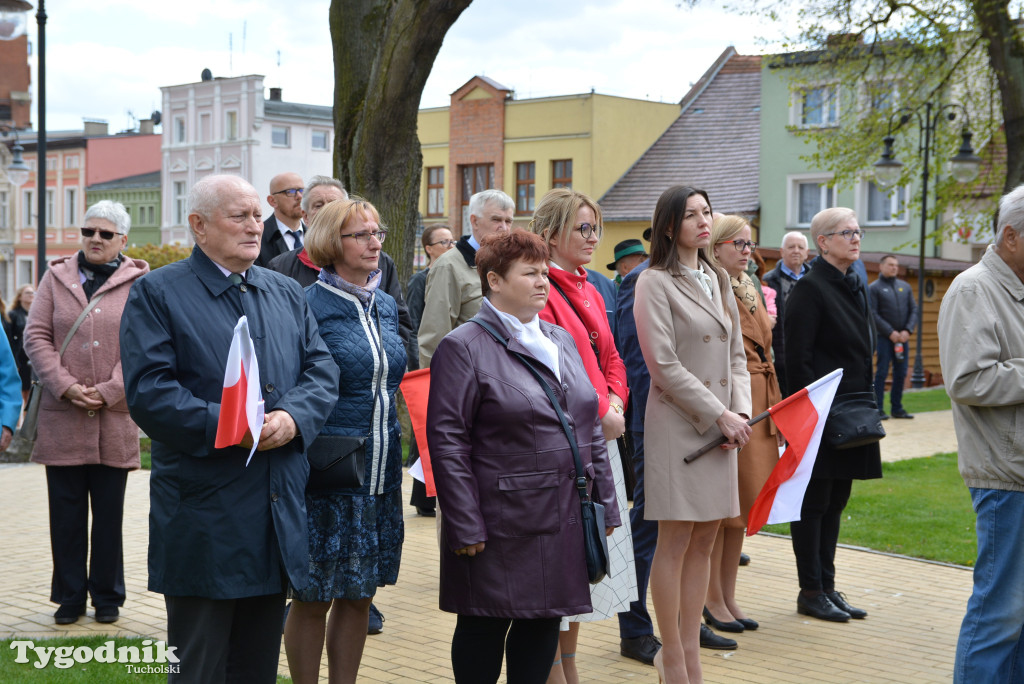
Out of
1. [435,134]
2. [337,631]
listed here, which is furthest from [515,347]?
[435,134]

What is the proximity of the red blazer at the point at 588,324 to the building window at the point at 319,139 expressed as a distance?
71.7m

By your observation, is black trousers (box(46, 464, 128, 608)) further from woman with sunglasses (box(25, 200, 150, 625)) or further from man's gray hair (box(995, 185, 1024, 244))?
man's gray hair (box(995, 185, 1024, 244))

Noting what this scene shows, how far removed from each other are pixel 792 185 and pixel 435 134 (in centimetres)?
1926

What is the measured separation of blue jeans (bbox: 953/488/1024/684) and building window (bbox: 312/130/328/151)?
73058 mm

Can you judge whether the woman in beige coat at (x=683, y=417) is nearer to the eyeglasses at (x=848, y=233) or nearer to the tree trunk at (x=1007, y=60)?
the eyeglasses at (x=848, y=233)

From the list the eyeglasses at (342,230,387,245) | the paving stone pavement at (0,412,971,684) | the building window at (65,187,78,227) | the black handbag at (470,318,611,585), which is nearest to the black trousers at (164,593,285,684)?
the black handbag at (470,318,611,585)

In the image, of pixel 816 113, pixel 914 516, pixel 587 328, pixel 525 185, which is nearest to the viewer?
pixel 587 328

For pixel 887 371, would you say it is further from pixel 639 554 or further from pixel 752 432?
pixel 639 554

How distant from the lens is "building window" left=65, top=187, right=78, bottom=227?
255ft

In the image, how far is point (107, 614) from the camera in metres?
6.79

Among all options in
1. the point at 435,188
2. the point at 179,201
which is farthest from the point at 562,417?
the point at 179,201

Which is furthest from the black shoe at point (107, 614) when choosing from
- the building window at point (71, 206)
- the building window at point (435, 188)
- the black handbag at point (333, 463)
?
the building window at point (71, 206)

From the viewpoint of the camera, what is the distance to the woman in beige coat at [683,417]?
552cm

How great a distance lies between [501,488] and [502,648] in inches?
27.3
